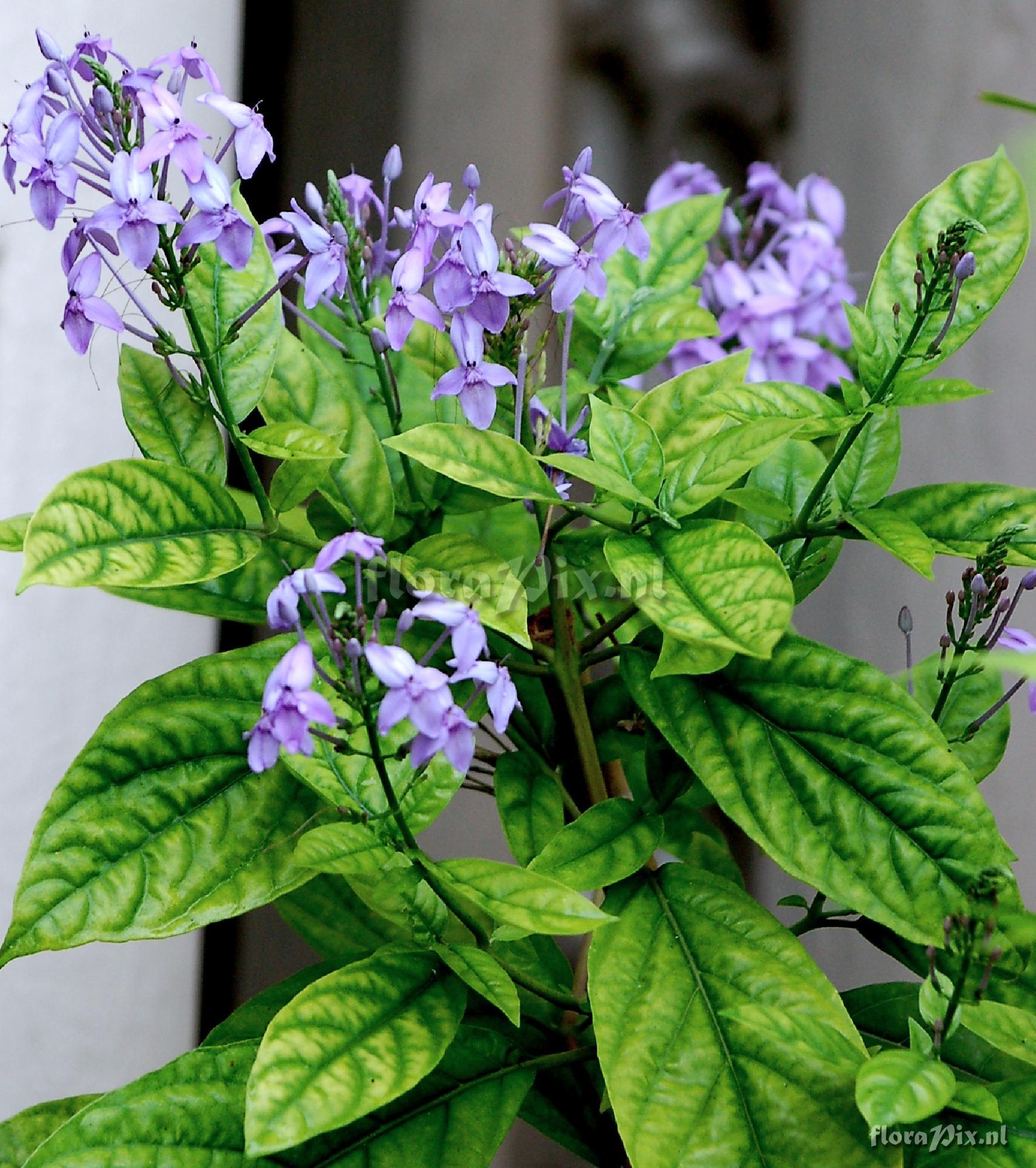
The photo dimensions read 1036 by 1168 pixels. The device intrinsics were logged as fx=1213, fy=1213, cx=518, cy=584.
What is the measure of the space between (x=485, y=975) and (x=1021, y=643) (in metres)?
0.35

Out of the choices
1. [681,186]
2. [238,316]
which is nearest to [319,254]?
[238,316]

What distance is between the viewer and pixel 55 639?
1.06 metres

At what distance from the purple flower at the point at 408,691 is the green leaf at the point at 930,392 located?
0.91ft

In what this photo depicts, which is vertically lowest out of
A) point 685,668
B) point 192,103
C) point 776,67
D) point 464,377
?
point 685,668

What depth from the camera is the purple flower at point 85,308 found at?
21.5 inches

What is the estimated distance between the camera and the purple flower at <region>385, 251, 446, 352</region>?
56 cm

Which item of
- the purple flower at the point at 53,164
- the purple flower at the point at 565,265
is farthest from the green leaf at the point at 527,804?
the purple flower at the point at 53,164

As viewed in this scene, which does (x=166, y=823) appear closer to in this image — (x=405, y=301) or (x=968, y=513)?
(x=405, y=301)

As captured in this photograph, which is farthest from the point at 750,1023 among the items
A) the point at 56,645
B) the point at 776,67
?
the point at 776,67

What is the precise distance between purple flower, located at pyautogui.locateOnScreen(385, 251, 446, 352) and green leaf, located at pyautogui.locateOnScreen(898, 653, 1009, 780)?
335 millimetres

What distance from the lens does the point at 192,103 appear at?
45.2 inches

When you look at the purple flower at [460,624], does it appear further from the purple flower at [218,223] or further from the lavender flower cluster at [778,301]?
the lavender flower cluster at [778,301]

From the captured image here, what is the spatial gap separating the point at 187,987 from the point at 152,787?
763mm

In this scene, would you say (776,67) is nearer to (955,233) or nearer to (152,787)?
(955,233)
